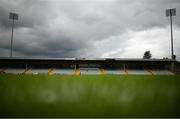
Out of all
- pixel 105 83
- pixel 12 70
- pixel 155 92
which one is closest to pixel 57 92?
pixel 105 83

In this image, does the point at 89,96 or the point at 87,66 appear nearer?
the point at 89,96

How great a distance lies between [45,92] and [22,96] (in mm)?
335

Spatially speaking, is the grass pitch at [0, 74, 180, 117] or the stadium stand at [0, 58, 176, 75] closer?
the grass pitch at [0, 74, 180, 117]

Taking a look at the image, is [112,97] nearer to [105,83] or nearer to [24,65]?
[105,83]

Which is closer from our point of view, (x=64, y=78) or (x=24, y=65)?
(x=64, y=78)

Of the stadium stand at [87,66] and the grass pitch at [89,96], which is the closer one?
the grass pitch at [89,96]

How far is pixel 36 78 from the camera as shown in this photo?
2422mm

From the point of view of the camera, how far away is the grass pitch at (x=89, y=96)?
2.36m

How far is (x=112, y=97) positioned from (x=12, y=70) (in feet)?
57.0

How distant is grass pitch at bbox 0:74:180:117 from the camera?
7.73 ft

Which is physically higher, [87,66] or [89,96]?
[87,66]

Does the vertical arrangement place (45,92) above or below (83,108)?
above

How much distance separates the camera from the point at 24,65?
731 inches

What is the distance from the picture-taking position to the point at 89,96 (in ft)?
7.89
